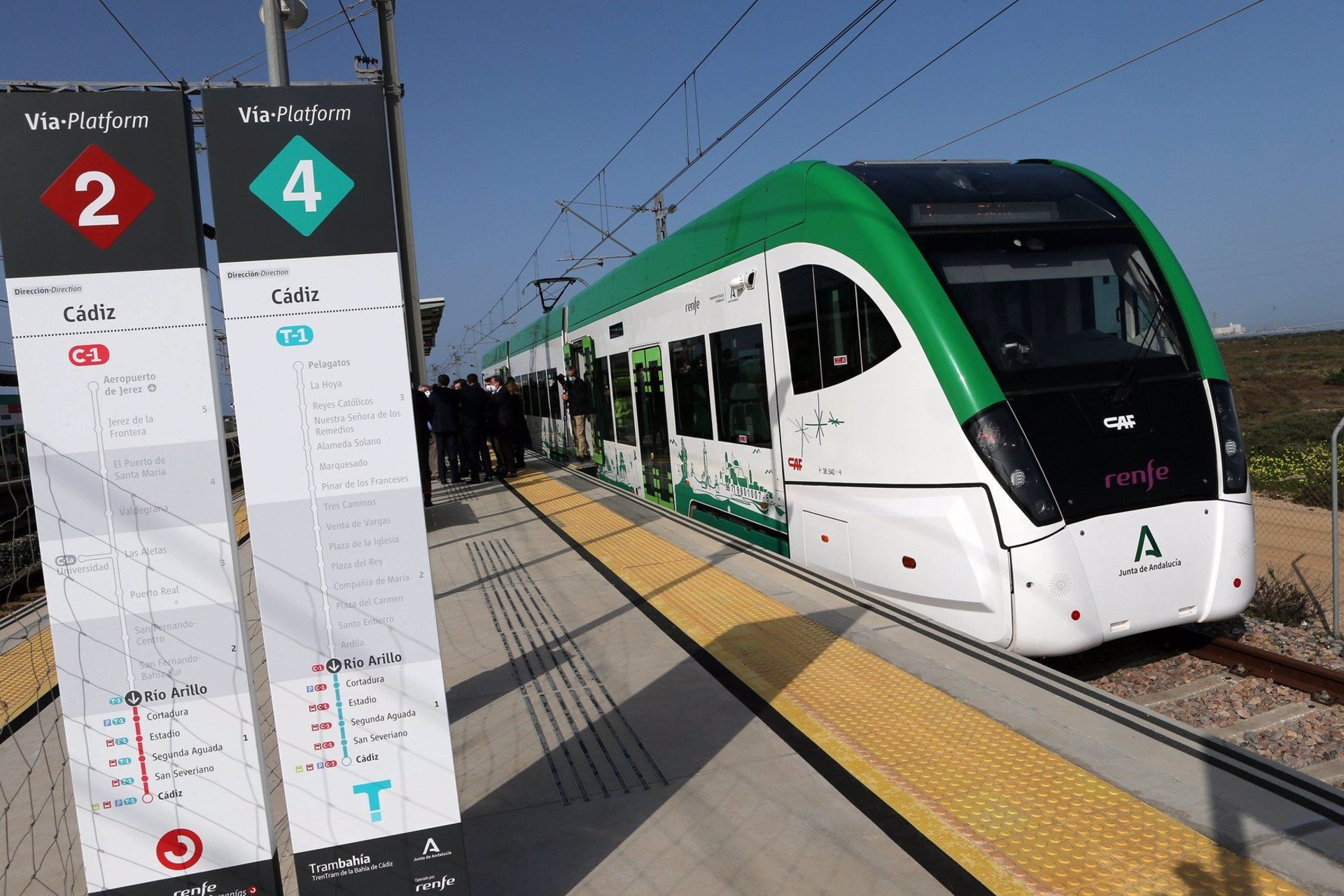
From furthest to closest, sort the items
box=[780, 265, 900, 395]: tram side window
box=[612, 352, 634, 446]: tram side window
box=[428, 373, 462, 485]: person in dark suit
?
box=[428, 373, 462, 485]: person in dark suit < box=[612, 352, 634, 446]: tram side window < box=[780, 265, 900, 395]: tram side window

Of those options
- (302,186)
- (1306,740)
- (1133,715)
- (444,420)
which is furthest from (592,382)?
(302,186)

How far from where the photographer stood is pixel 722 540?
8.02 meters

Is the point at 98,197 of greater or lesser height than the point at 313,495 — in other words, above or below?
above

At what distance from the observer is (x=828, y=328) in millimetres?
6164

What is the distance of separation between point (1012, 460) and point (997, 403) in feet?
1.08

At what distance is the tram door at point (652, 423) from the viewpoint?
10.2 m

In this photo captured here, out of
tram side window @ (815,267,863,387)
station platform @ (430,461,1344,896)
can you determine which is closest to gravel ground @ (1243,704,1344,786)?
station platform @ (430,461,1344,896)

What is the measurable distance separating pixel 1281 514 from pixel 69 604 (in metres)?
16.6

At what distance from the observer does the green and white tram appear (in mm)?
4891

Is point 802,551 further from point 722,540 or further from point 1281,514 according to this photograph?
point 1281,514

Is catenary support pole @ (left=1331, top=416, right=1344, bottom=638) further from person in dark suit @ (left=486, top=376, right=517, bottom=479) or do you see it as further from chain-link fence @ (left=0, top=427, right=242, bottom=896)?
person in dark suit @ (left=486, top=376, right=517, bottom=479)

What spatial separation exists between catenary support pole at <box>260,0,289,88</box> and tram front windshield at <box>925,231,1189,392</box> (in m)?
3.65

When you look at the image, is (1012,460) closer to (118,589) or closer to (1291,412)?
(118,589)

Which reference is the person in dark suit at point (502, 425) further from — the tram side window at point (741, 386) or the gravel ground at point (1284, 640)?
the gravel ground at point (1284, 640)
